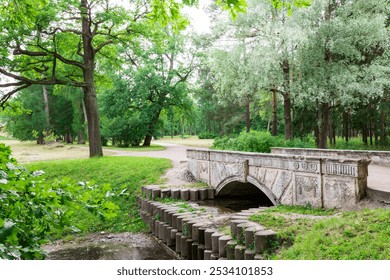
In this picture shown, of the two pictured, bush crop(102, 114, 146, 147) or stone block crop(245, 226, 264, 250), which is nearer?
stone block crop(245, 226, 264, 250)

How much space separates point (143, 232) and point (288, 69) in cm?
1171

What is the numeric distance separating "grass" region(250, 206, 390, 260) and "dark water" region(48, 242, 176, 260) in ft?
13.3

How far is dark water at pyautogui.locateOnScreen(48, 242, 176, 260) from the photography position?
10242 millimetres

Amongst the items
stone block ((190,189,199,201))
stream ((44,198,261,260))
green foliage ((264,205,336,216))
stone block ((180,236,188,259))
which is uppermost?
green foliage ((264,205,336,216))

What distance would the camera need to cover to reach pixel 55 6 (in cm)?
1725

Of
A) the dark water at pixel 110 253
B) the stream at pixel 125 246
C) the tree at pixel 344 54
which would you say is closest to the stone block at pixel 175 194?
the stream at pixel 125 246

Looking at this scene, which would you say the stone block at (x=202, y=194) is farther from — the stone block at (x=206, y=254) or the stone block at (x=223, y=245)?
the stone block at (x=223, y=245)

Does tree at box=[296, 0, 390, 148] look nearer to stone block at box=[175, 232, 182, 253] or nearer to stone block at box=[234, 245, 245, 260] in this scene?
stone block at box=[175, 232, 182, 253]

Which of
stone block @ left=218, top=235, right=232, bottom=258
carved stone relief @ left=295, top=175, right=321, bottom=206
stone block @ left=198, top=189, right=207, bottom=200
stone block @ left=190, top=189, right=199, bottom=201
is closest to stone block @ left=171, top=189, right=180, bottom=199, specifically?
stone block @ left=190, top=189, right=199, bottom=201

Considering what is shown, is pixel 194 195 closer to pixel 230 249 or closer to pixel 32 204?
pixel 230 249

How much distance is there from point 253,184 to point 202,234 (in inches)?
112

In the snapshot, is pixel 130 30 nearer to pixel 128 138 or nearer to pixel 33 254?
pixel 128 138

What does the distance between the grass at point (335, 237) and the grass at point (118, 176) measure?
711cm

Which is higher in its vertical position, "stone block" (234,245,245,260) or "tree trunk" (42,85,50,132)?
"tree trunk" (42,85,50,132)
